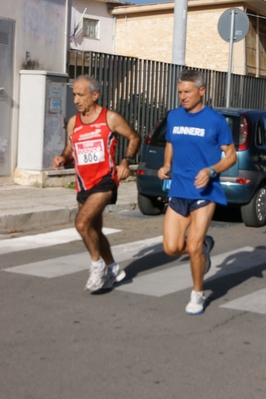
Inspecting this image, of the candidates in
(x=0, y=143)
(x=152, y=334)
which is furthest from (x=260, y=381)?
(x=0, y=143)

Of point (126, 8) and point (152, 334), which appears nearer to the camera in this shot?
point (152, 334)

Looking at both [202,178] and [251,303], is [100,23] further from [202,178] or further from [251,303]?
[202,178]

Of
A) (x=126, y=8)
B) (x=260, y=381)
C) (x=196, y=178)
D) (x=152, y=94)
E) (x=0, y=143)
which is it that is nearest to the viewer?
(x=260, y=381)

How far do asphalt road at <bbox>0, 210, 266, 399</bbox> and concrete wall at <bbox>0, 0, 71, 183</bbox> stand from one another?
16.8 ft

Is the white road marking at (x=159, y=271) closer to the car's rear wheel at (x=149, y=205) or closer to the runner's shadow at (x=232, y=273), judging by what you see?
the runner's shadow at (x=232, y=273)

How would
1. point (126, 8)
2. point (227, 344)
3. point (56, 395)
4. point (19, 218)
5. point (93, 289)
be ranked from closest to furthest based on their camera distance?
point (56, 395)
point (227, 344)
point (93, 289)
point (19, 218)
point (126, 8)

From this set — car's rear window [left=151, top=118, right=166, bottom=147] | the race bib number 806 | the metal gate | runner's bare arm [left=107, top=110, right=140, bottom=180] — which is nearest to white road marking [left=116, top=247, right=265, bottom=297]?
runner's bare arm [left=107, top=110, right=140, bottom=180]

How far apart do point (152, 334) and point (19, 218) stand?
5.12m

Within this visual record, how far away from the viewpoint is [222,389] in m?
4.65

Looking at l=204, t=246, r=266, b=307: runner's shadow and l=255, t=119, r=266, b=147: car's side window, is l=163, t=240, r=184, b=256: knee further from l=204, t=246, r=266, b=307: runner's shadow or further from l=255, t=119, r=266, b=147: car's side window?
l=255, t=119, r=266, b=147: car's side window

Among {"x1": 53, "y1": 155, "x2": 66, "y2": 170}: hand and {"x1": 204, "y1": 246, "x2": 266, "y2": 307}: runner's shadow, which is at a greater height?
{"x1": 53, "y1": 155, "x2": 66, "y2": 170}: hand

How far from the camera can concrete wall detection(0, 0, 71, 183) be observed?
13.6m

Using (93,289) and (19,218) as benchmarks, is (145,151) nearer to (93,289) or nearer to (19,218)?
(19,218)

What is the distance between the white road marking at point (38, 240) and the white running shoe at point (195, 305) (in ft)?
10.3
